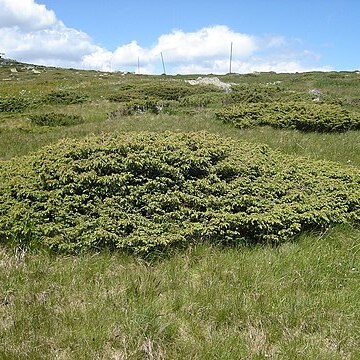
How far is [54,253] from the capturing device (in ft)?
14.4

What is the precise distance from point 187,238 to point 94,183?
1265 millimetres

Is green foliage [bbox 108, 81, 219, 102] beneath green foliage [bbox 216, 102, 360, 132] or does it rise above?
above

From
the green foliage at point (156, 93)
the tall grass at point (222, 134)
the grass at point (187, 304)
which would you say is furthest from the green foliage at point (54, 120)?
the grass at point (187, 304)

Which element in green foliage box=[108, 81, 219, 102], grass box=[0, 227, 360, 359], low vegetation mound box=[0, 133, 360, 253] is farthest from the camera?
green foliage box=[108, 81, 219, 102]

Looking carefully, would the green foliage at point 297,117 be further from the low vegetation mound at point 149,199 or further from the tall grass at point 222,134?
the low vegetation mound at point 149,199

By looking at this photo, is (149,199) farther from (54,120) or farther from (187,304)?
(54,120)

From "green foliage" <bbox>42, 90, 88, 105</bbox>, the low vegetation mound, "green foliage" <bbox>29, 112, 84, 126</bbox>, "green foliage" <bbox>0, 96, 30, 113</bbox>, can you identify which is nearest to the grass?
the low vegetation mound

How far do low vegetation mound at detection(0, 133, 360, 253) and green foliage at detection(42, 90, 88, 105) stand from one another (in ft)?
69.1

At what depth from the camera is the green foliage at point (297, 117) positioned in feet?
46.4

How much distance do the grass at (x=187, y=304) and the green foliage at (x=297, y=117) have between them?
34.0 ft

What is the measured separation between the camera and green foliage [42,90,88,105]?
83.3 ft

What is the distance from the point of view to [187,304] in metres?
3.51

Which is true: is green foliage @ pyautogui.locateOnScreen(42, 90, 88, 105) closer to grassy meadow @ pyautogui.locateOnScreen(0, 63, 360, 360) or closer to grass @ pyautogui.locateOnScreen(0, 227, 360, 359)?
grassy meadow @ pyautogui.locateOnScreen(0, 63, 360, 360)

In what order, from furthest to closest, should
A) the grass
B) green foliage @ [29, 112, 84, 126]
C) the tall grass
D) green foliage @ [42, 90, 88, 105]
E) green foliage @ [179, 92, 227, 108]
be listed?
→ 1. green foliage @ [42, 90, 88, 105]
2. green foliage @ [179, 92, 227, 108]
3. green foliage @ [29, 112, 84, 126]
4. the tall grass
5. the grass
